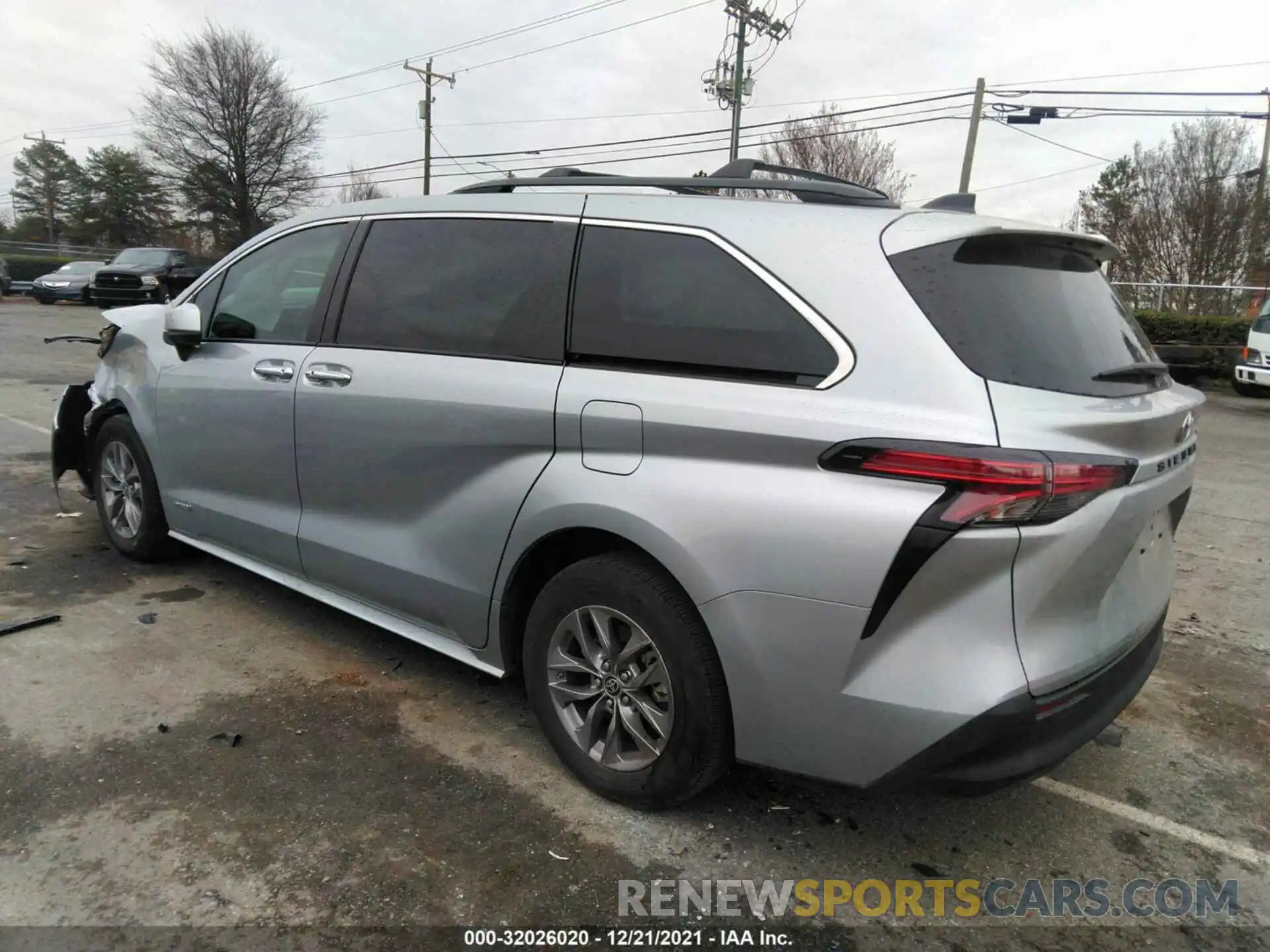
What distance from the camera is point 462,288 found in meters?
3.04

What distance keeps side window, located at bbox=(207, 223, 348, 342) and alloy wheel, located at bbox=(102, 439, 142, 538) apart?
1.05 metres

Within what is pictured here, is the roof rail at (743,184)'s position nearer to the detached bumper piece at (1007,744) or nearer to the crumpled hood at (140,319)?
the detached bumper piece at (1007,744)

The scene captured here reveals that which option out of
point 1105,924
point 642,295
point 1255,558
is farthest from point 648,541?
point 1255,558

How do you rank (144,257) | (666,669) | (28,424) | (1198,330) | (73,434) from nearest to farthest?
1. (666,669)
2. (73,434)
3. (28,424)
4. (1198,330)
5. (144,257)

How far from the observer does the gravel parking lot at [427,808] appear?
2.22 meters

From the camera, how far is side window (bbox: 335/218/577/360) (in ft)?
9.20

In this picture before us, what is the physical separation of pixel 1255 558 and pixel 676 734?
15.8 ft

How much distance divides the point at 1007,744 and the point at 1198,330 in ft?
59.8

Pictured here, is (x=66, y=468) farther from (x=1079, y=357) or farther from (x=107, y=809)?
(x=1079, y=357)

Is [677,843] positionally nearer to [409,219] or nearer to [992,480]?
[992,480]

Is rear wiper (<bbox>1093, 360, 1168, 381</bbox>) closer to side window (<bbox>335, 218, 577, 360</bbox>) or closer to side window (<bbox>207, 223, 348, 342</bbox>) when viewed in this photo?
side window (<bbox>335, 218, 577, 360</bbox>)

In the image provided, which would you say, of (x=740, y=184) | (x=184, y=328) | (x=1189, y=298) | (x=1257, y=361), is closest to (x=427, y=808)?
(x=740, y=184)

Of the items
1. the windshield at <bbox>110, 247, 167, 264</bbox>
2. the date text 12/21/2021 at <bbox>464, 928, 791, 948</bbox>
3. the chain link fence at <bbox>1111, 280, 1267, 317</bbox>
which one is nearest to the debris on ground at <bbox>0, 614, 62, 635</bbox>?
the date text 12/21/2021 at <bbox>464, 928, 791, 948</bbox>

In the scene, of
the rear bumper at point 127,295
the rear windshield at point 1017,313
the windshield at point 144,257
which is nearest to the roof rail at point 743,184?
the rear windshield at point 1017,313
